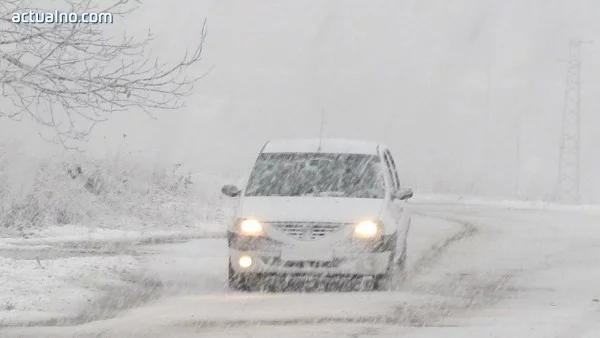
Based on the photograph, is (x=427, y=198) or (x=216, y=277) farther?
(x=427, y=198)

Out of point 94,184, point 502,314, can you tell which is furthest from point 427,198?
point 502,314

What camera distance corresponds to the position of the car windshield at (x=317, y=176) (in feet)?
45.9

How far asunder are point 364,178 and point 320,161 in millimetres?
651

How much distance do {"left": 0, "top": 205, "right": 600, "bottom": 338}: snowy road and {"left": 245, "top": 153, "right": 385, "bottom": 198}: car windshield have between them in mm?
1282

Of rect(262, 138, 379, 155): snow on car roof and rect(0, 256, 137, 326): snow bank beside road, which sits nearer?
rect(0, 256, 137, 326): snow bank beside road

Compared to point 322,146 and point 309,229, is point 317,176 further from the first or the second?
point 309,229

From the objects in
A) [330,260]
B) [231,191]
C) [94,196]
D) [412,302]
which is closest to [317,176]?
[231,191]

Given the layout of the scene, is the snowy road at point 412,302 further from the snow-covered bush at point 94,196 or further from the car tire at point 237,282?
the snow-covered bush at point 94,196

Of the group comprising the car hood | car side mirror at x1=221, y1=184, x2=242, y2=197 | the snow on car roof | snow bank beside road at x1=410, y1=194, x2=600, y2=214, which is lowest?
snow bank beside road at x1=410, y1=194, x2=600, y2=214

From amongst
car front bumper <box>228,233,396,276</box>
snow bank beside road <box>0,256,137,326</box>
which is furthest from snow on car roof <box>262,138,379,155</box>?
snow bank beside road <box>0,256,137,326</box>

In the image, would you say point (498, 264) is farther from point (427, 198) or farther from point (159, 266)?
point (427, 198)

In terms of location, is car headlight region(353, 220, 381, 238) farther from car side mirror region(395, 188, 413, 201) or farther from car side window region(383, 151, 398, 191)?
car side window region(383, 151, 398, 191)

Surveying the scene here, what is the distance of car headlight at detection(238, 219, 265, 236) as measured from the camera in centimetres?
1304

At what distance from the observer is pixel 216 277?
15133mm
